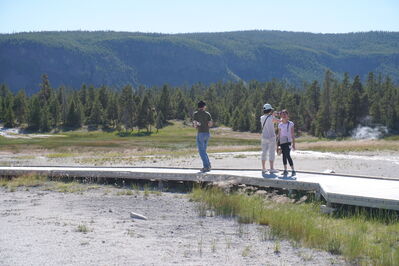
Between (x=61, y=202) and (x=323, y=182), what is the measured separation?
26.9 ft

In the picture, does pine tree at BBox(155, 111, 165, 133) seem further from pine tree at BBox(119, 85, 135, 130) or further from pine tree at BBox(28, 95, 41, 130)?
pine tree at BBox(28, 95, 41, 130)

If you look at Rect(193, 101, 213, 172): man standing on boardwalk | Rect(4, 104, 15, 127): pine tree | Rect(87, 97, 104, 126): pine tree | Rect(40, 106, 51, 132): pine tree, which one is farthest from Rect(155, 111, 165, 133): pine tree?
Rect(193, 101, 213, 172): man standing on boardwalk

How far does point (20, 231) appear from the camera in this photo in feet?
40.2

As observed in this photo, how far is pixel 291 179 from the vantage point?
15.7 metres

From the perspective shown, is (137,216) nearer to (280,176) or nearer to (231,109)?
(280,176)

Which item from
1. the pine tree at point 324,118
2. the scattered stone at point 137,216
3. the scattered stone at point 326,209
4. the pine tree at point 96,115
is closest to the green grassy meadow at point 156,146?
the pine tree at point 324,118

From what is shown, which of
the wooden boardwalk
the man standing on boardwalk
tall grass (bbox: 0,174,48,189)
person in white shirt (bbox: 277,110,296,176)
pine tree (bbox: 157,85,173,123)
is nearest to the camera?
the wooden boardwalk

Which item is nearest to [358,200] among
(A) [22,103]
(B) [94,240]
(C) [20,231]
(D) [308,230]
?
(D) [308,230]

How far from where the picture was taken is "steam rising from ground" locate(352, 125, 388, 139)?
102 metres

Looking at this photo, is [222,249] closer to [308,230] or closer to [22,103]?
[308,230]

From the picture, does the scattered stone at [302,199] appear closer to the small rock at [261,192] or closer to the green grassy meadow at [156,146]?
the small rock at [261,192]

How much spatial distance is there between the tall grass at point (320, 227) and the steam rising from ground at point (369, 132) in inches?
3609

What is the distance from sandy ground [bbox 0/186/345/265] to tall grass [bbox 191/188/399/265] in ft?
1.19

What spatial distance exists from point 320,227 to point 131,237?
14.3 feet
